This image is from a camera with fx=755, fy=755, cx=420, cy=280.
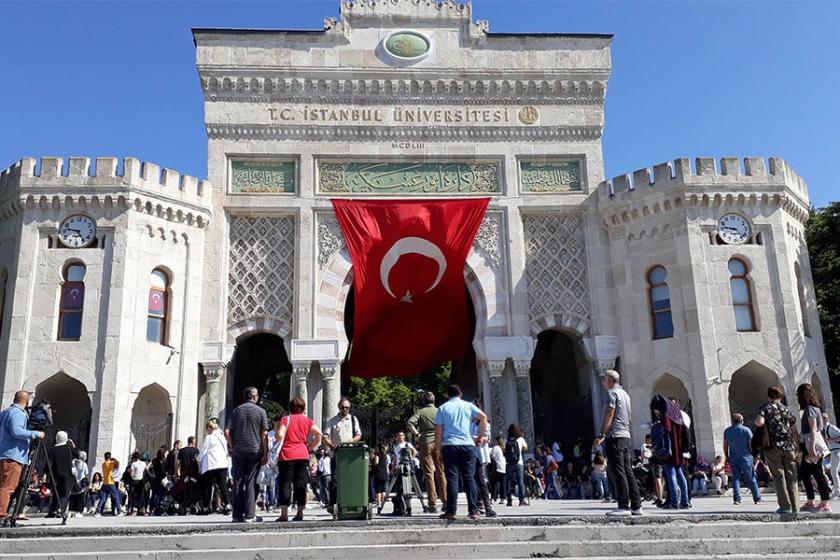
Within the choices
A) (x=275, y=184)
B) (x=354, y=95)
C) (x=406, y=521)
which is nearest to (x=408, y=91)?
(x=354, y=95)

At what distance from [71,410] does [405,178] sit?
10.8 metres

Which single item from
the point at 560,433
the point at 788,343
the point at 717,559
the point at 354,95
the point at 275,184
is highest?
the point at 354,95

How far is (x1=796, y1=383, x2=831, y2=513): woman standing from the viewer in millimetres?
9398

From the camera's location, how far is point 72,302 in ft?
60.5

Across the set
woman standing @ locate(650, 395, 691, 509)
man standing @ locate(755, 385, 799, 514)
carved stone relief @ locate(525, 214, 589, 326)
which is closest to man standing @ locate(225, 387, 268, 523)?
woman standing @ locate(650, 395, 691, 509)

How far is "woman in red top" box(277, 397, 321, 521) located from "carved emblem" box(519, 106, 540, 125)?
14.7 meters

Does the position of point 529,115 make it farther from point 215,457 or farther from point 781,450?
point 781,450

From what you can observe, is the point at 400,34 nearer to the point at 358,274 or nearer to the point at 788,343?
the point at 358,274

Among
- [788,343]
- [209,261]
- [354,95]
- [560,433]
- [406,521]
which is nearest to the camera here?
[406,521]

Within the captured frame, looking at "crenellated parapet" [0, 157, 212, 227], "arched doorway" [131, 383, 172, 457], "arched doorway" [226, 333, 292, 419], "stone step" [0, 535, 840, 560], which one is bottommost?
"stone step" [0, 535, 840, 560]

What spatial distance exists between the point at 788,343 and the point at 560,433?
7.83 m

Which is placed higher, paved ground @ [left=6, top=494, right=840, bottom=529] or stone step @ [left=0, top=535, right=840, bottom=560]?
paved ground @ [left=6, top=494, right=840, bottom=529]

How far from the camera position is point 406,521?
888 cm

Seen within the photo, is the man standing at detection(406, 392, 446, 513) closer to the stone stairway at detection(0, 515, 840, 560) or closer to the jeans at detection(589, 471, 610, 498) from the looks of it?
the stone stairway at detection(0, 515, 840, 560)
